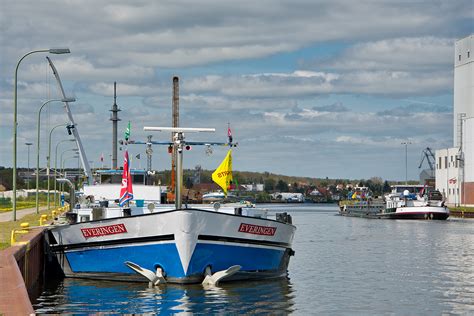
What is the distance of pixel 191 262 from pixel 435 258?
2580cm

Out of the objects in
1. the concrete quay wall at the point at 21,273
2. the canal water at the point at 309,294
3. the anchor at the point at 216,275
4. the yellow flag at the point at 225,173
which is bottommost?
the canal water at the point at 309,294

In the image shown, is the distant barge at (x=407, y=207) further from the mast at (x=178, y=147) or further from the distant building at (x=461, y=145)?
the mast at (x=178, y=147)

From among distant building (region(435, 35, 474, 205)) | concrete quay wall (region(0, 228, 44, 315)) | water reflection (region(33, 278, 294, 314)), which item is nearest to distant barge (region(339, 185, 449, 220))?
distant building (region(435, 35, 474, 205))

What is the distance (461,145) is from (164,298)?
144m

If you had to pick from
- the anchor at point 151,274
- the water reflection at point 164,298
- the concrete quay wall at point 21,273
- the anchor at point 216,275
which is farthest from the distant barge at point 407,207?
the anchor at point 151,274

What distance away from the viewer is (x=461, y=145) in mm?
169250

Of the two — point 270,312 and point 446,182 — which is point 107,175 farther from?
point 446,182

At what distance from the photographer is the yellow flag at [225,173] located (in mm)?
37656

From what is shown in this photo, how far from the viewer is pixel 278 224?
36.9m

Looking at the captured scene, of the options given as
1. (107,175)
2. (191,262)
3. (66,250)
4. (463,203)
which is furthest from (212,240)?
(463,203)

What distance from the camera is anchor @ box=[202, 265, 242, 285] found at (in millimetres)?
33750

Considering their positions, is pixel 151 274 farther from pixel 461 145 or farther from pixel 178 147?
pixel 461 145

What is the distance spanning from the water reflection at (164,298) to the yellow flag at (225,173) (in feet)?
14.1

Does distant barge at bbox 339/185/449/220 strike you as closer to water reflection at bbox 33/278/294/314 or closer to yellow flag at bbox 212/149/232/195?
yellow flag at bbox 212/149/232/195
